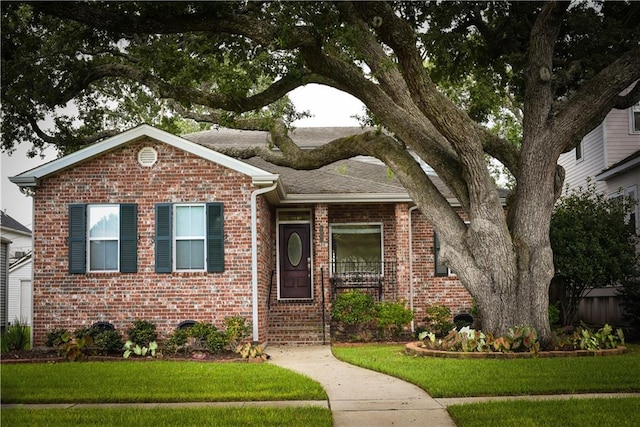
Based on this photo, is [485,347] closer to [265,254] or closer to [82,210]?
[265,254]

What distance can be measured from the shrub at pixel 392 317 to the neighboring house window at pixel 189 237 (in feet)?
12.8

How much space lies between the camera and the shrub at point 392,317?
16.8 meters

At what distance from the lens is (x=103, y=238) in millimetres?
15492

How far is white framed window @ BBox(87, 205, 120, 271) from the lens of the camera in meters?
15.4

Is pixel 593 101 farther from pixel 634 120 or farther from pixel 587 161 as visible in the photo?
pixel 587 161

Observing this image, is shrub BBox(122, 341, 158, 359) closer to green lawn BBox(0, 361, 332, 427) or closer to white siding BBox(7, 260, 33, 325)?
green lawn BBox(0, 361, 332, 427)

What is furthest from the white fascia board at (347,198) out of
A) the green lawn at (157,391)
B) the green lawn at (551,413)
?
the green lawn at (551,413)

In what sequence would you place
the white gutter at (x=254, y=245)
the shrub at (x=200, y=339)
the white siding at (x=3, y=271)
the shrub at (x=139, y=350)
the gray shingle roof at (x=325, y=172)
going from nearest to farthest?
the shrub at (x=139, y=350) < the shrub at (x=200, y=339) < the white gutter at (x=254, y=245) < the gray shingle roof at (x=325, y=172) < the white siding at (x=3, y=271)

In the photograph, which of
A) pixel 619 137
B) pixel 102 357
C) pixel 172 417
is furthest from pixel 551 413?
pixel 619 137

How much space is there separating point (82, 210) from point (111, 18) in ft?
17.8

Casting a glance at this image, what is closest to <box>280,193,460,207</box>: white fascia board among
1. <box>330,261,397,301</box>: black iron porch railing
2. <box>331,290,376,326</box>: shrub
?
<box>330,261,397,301</box>: black iron porch railing

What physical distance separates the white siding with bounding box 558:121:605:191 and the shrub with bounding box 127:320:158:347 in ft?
43.1

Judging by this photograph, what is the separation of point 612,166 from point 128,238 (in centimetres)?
1256

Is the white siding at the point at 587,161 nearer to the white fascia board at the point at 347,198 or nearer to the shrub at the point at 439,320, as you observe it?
the white fascia board at the point at 347,198
